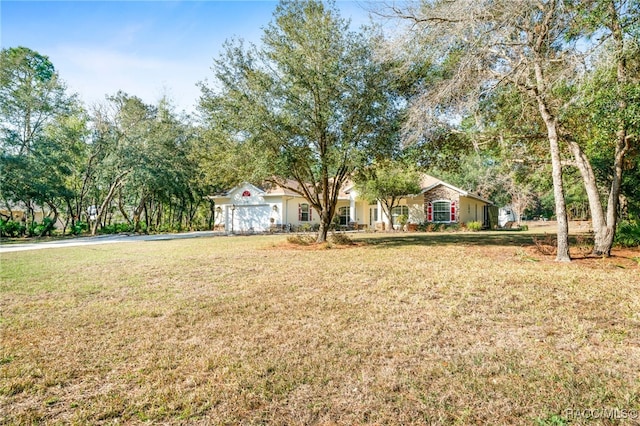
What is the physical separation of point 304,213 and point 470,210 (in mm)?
13470

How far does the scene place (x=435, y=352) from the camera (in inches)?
145

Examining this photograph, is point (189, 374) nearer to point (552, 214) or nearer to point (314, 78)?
point (314, 78)

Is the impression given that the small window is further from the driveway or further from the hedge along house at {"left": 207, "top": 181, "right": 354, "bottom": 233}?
the driveway

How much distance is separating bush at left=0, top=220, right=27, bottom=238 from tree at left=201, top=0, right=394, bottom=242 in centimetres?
1744

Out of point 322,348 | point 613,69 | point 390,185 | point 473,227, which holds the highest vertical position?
point 613,69

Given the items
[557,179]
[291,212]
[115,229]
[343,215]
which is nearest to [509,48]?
[557,179]

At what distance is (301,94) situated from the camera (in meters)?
12.2

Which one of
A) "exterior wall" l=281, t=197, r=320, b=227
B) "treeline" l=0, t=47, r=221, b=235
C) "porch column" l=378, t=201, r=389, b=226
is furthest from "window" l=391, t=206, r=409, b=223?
"treeline" l=0, t=47, r=221, b=235

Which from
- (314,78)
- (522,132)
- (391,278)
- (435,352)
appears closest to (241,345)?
(435,352)

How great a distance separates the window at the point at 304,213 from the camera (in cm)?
2816

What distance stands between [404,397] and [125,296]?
16.7ft

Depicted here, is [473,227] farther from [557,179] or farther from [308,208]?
[557,179]

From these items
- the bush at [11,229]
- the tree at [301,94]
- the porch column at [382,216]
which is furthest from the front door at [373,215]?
the bush at [11,229]

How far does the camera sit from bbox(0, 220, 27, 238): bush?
21234 mm
